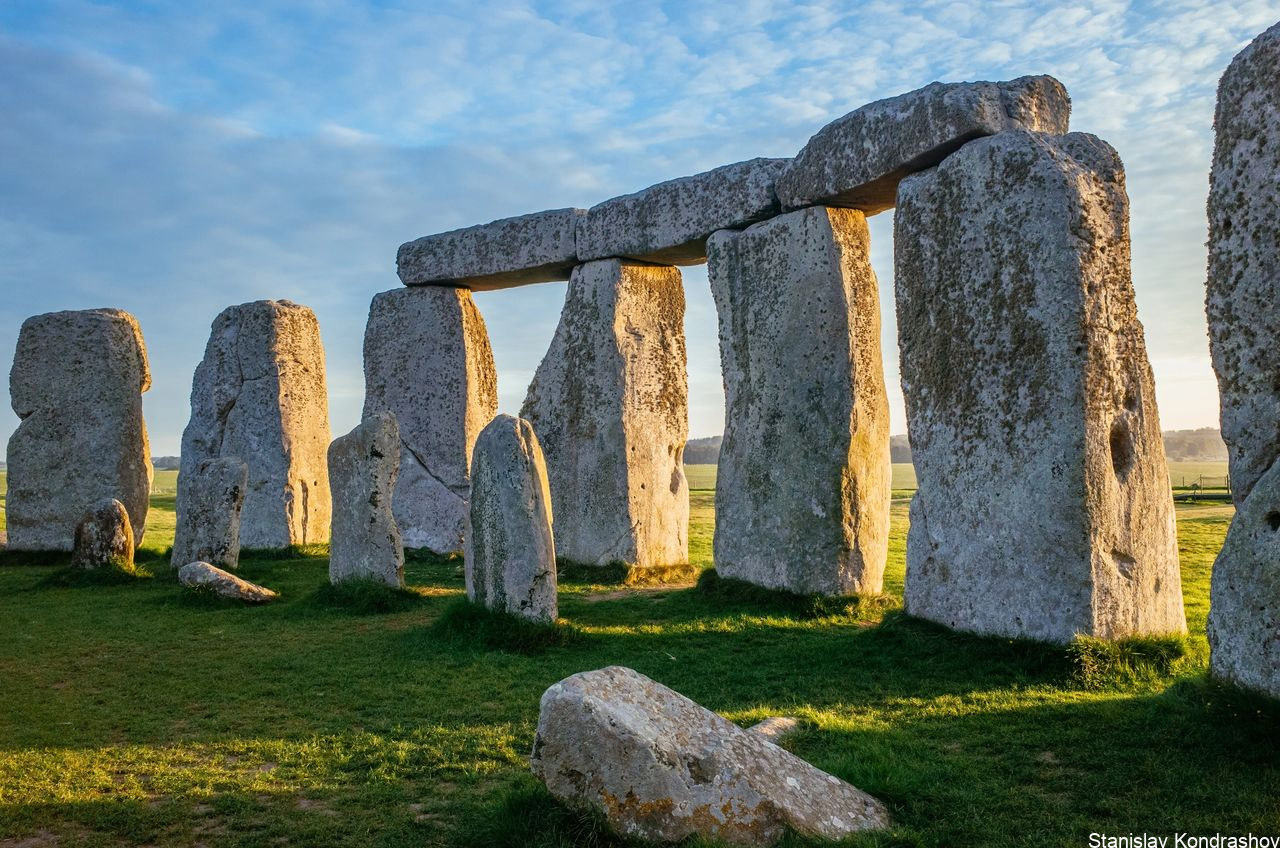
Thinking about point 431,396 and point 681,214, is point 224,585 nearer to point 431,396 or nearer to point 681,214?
point 431,396

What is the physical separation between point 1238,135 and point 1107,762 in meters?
3.19

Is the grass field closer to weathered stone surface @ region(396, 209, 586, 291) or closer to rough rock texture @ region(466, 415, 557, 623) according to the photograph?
rough rock texture @ region(466, 415, 557, 623)

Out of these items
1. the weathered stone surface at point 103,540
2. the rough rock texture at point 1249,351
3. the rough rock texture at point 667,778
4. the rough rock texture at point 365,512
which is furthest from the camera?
the weathered stone surface at point 103,540

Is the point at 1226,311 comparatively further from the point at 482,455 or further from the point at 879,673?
the point at 482,455

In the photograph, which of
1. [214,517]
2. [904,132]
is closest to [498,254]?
[214,517]

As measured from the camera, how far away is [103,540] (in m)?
13.2

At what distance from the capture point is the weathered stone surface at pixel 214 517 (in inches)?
508

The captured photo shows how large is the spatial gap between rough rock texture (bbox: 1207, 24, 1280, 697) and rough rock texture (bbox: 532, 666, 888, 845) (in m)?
2.16

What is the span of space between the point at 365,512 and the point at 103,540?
4496 millimetres

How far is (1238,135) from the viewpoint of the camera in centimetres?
526

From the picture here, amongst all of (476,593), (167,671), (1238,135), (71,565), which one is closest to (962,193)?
(1238,135)

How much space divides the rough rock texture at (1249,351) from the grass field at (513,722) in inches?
13.5

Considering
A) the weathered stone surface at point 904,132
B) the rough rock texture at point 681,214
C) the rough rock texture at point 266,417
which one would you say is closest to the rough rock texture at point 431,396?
the rough rock texture at point 266,417

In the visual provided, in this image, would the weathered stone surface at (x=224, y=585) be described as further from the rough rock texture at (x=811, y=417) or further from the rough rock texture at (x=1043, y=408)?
the rough rock texture at (x=1043, y=408)
